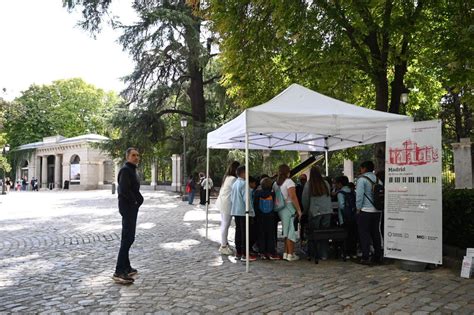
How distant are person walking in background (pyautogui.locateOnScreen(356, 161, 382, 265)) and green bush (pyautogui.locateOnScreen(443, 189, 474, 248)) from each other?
1.42 meters

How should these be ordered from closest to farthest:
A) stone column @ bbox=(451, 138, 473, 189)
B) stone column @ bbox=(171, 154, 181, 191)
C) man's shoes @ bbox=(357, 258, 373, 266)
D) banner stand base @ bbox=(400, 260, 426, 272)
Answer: banner stand base @ bbox=(400, 260, 426, 272) < man's shoes @ bbox=(357, 258, 373, 266) < stone column @ bbox=(451, 138, 473, 189) < stone column @ bbox=(171, 154, 181, 191)

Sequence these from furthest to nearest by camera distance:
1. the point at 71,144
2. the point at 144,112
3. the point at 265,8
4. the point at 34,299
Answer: the point at 71,144 < the point at 144,112 < the point at 265,8 < the point at 34,299

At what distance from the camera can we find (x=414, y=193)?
6.71 metres

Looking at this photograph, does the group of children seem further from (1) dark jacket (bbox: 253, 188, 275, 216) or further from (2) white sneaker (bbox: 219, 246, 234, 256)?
Result: (2) white sneaker (bbox: 219, 246, 234, 256)

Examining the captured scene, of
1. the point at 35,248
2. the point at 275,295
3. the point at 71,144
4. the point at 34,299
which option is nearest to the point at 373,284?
the point at 275,295

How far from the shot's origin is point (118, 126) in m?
26.8

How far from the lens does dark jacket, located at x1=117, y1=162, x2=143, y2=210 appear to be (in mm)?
6196

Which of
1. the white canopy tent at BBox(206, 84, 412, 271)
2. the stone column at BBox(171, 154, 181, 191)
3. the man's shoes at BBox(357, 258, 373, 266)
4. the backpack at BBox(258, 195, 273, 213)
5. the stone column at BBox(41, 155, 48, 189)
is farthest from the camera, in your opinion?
the stone column at BBox(41, 155, 48, 189)

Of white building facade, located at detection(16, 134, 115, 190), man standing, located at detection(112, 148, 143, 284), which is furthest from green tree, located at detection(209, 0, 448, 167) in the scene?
white building facade, located at detection(16, 134, 115, 190)

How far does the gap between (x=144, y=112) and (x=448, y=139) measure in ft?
63.9

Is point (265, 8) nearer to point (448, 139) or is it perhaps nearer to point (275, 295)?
point (275, 295)

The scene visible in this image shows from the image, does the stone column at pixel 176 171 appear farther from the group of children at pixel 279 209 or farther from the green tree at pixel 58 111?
the green tree at pixel 58 111

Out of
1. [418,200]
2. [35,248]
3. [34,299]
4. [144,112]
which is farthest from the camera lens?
[144,112]

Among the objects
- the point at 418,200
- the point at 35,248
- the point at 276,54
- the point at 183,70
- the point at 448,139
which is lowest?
the point at 35,248
